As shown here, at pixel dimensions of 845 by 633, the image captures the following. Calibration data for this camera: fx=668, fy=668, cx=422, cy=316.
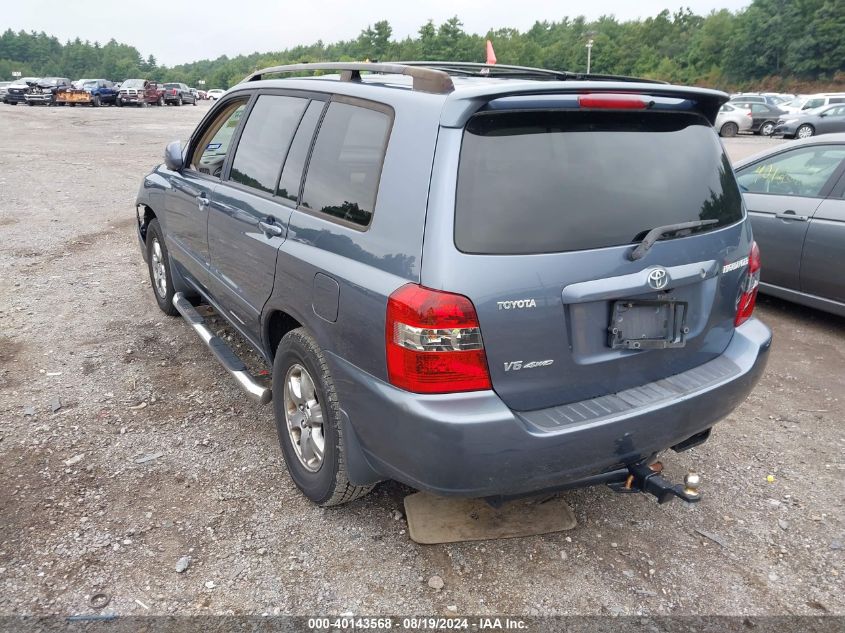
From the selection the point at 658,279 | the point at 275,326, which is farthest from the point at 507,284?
the point at 275,326

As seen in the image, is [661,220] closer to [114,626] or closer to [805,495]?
[805,495]

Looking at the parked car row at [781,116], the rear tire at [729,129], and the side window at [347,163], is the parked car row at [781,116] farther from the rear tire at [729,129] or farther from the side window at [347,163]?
the side window at [347,163]

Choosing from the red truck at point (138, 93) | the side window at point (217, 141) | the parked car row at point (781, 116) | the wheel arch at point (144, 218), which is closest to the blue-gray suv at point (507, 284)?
the side window at point (217, 141)

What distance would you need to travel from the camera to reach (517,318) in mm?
2270

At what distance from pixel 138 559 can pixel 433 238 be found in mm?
1835

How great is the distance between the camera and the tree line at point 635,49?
78375 mm

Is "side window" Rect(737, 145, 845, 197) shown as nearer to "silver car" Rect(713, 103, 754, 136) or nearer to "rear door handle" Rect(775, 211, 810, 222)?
"rear door handle" Rect(775, 211, 810, 222)

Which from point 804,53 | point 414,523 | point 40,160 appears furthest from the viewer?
point 804,53

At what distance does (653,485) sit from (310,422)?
1474 millimetres

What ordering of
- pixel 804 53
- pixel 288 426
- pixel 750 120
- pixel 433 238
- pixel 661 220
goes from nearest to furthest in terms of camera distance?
pixel 433 238
pixel 661 220
pixel 288 426
pixel 750 120
pixel 804 53

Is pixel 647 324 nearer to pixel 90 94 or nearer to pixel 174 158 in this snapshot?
pixel 174 158

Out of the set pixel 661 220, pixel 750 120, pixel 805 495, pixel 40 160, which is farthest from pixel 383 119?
pixel 750 120

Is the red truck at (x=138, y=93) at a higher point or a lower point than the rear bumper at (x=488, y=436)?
higher

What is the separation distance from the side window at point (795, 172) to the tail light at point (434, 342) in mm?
4549
